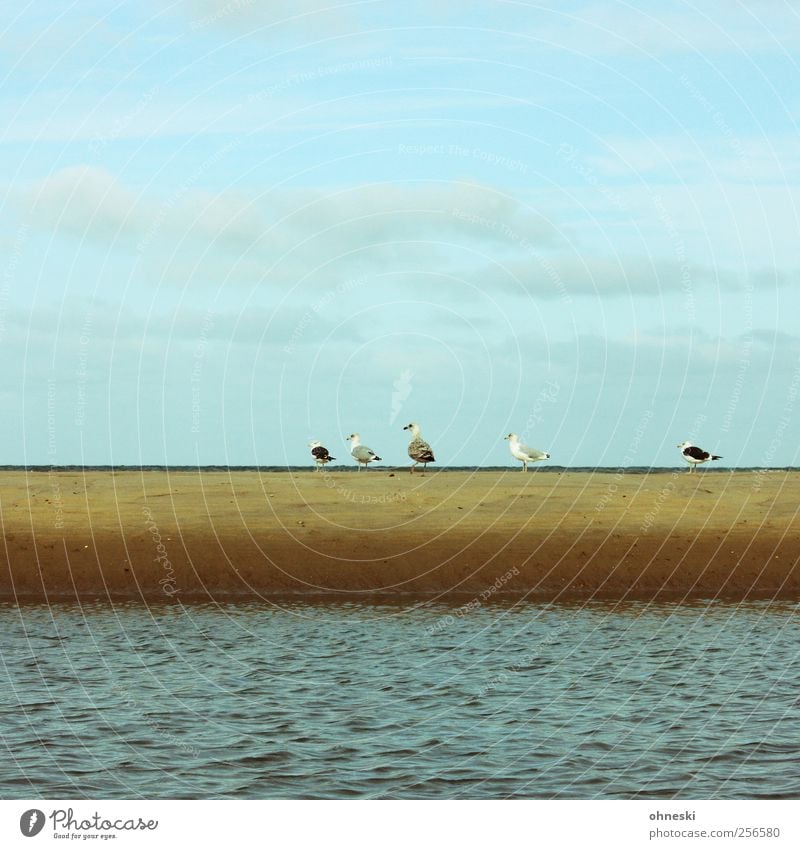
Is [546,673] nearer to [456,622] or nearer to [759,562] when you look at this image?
[456,622]

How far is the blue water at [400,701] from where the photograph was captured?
17.4 m

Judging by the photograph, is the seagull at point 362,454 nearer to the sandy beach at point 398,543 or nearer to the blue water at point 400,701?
the sandy beach at point 398,543

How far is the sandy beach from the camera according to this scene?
30.3m

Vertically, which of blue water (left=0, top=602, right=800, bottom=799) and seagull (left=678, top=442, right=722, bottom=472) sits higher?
seagull (left=678, top=442, right=722, bottom=472)

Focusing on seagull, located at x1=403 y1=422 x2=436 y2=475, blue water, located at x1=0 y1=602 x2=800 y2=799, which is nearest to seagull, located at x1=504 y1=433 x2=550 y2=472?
seagull, located at x1=403 y1=422 x2=436 y2=475

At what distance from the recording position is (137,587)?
98.6 ft

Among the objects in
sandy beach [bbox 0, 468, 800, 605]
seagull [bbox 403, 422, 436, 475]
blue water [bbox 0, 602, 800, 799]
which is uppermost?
seagull [bbox 403, 422, 436, 475]

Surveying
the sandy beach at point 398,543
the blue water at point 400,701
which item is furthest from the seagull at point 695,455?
the blue water at point 400,701

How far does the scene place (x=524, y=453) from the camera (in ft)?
144

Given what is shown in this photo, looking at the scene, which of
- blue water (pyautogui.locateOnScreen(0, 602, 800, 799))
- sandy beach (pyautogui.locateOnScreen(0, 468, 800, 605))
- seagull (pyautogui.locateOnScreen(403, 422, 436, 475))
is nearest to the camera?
blue water (pyautogui.locateOnScreen(0, 602, 800, 799))

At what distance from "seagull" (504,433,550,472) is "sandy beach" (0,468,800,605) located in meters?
3.87

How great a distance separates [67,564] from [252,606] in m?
4.96

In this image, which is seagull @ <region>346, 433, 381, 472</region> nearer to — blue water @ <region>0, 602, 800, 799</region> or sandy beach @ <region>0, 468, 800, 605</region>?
sandy beach @ <region>0, 468, 800, 605</region>

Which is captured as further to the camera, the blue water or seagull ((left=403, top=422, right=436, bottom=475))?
seagull ((left=403, top=422, right=436, bottom=475))
